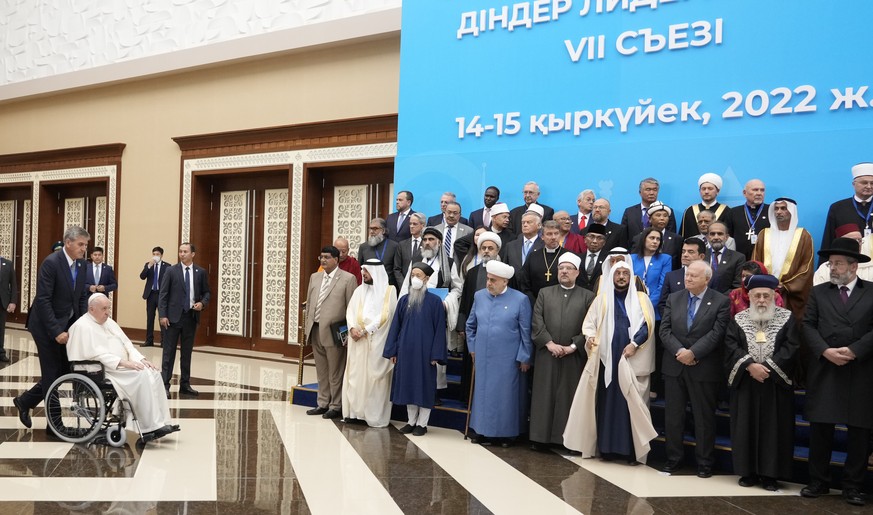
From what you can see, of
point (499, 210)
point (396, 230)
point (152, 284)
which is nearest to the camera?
point (499, 210)

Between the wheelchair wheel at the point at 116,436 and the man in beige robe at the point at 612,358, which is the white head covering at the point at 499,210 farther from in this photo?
the wheelchair wheel at the point at 116,436

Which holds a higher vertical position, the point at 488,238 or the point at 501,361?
the point at 488,238

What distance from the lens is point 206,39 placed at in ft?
36.1

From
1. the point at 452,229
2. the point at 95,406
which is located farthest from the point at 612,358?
the point at 95,406

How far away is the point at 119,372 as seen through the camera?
199 inches

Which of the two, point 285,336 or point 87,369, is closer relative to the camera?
point 87,369

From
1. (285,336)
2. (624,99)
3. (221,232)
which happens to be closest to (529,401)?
A: (624,99)

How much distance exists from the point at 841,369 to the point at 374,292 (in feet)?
11.5

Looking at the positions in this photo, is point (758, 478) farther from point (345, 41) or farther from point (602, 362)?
point (345, 41)

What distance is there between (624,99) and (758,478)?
3.71m

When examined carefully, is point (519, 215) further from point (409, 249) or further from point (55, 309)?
point (55, 309)

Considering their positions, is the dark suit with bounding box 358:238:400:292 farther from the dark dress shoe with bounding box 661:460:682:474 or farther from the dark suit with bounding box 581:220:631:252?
the dark dress shoe with bounding box 661:460:682:474

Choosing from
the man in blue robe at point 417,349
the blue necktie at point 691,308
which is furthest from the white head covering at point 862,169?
the man in blue robe at point 417,349

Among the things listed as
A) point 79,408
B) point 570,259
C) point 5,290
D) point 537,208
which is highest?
point 537,208
